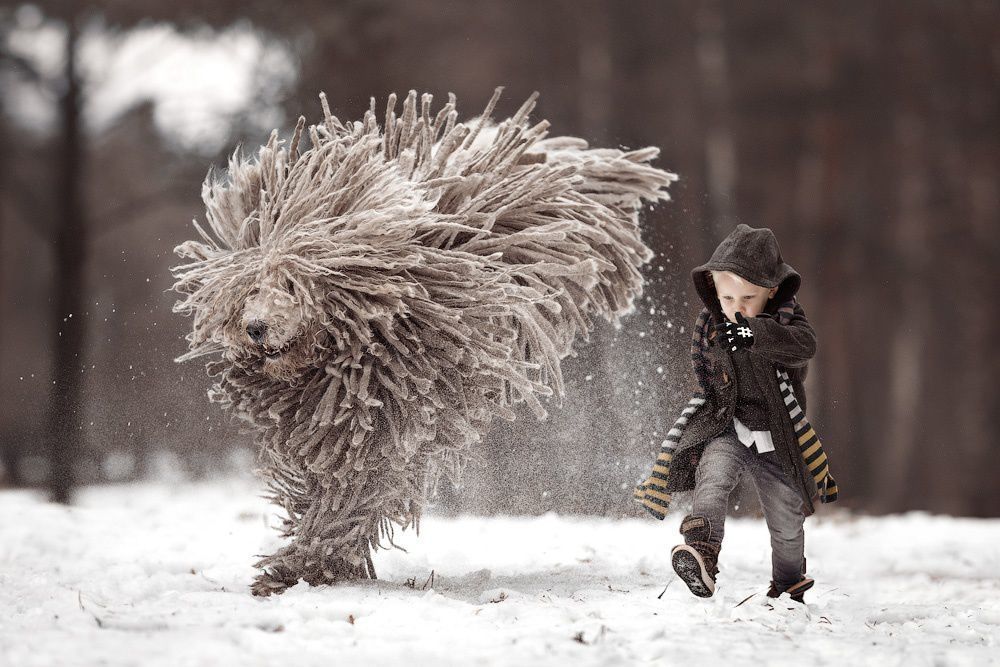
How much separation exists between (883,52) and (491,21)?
3.32 metres

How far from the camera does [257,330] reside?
121 inches

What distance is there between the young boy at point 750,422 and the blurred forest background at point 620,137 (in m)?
2.55

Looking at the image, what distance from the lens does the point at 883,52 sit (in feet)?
28.1

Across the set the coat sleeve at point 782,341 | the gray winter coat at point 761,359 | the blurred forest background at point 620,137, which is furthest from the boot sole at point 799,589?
the blurred forest background at point 620,137

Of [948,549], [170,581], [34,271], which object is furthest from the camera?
[34,271]

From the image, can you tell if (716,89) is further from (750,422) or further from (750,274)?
(750,422)

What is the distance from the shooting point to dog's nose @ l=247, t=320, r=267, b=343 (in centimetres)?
306

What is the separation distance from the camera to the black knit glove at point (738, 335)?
3.03 metres

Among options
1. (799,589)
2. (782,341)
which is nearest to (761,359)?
(782,341)

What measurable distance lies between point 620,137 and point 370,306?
3.37 m

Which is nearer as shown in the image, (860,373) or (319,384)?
(319,384)

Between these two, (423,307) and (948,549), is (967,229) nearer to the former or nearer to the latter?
(948,549)

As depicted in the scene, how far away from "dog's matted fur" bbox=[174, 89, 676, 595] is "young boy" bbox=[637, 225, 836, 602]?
0.54m

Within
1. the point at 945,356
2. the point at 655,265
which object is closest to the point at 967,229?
the point at 945,356
